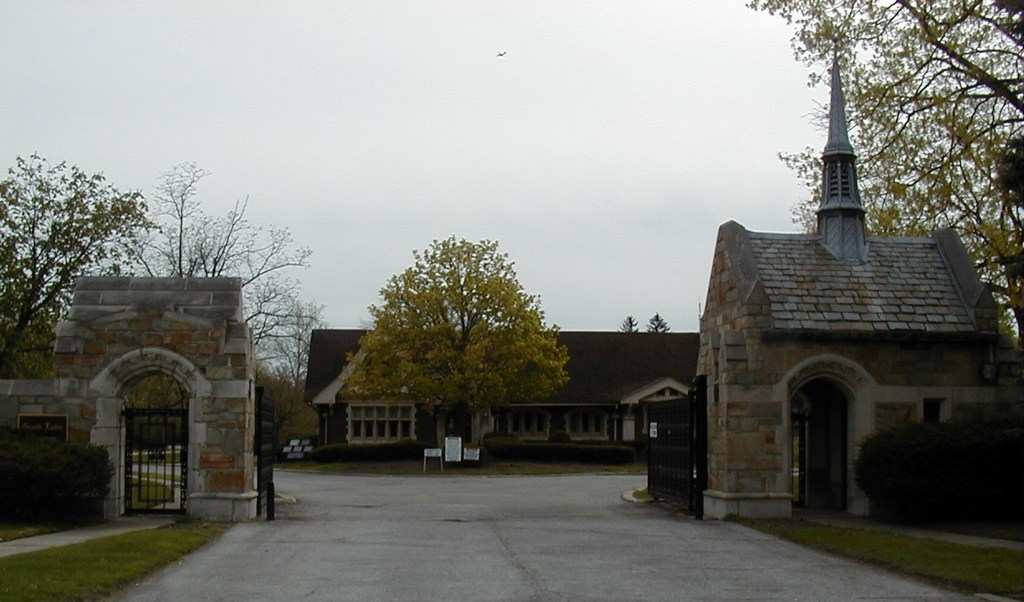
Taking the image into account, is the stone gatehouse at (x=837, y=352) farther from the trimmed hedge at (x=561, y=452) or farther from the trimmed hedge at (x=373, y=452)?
the trimmed hedge at (x=373, y=452)

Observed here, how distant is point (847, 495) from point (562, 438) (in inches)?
1140

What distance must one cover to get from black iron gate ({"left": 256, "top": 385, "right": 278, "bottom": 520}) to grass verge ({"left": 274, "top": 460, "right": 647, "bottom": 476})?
19.8 m

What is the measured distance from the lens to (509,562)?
47.1 ft

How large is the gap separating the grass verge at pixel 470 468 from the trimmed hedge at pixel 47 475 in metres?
23.0

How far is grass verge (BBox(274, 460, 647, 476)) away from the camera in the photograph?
4184cm

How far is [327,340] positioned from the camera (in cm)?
5556

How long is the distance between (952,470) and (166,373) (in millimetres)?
13270

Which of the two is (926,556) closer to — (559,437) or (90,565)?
(90,565)

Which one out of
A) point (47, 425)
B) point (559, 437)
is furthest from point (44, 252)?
point (559, 437)

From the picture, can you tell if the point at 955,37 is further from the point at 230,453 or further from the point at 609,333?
the point at 609,333

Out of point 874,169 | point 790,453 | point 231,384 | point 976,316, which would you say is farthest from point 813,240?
point 231,384

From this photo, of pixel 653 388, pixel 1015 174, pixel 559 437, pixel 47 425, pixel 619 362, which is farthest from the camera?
pixel 619 362

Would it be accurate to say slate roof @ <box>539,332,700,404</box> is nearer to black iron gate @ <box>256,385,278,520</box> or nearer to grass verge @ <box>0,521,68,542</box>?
black iron gate @ <box>256,385,278,520</box>

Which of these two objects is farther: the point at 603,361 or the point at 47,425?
the point at 603,361
